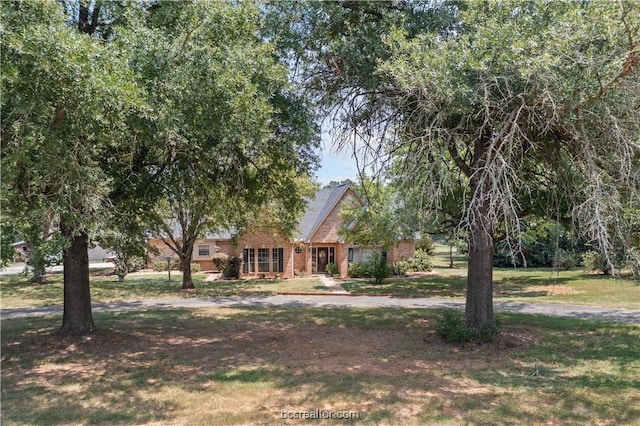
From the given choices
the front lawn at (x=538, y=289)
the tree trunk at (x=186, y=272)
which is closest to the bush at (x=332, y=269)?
the front lawn at (x=538, y=289)

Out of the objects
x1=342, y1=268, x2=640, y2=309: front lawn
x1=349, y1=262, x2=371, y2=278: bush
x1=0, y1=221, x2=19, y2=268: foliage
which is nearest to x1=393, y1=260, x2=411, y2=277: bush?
x1=342, y1=268, x2=640, y2=309: front lawn

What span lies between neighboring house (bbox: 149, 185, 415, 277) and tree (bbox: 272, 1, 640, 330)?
1923cm

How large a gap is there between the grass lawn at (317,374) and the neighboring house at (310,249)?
55.6ft

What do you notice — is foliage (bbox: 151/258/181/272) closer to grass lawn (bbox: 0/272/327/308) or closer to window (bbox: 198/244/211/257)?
window (bbox: 198/244/211/257)


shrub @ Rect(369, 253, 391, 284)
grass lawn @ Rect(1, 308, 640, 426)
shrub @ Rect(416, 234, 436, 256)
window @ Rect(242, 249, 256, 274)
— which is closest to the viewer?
grass lawn @ Rect(1, 308, 640, 426)

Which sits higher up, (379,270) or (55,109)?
(55,109)

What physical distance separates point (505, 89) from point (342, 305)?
10.6m

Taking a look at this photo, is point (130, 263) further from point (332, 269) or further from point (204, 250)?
point (204, 250)

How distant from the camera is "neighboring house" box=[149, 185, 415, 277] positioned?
29219mm

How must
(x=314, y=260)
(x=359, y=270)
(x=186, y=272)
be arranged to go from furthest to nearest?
(x=314, y=260) → (x=359, y=270) → (x=186, y=272)

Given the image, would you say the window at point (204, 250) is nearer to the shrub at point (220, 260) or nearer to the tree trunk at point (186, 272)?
the shrub at point (220, 260)

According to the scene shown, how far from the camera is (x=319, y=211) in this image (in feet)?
103

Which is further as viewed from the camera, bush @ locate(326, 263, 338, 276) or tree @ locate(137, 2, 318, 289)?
bush @ locate(326, 263, 338, 276)
